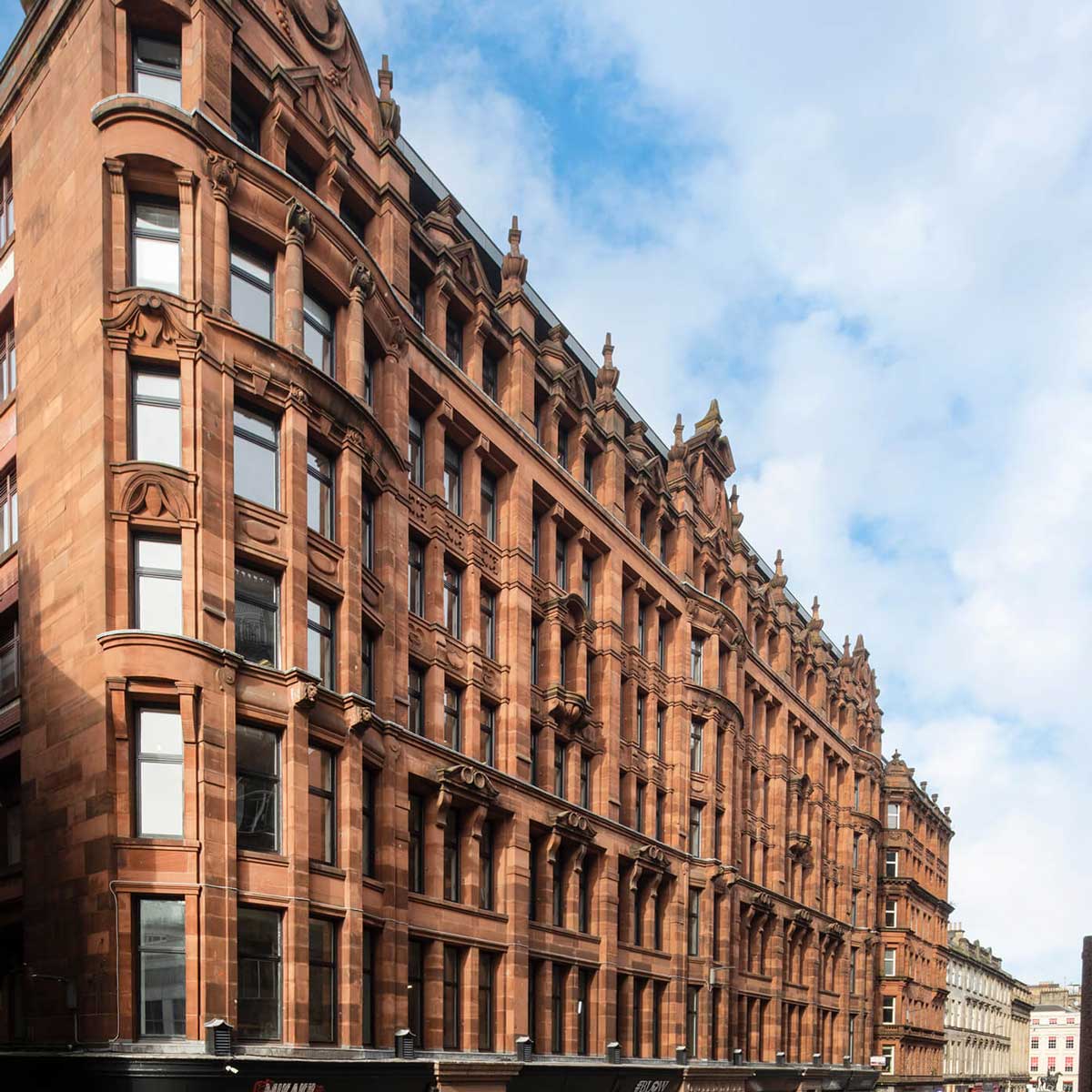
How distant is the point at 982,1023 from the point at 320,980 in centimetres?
10738

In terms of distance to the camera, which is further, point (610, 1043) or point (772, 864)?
point (772, 864)

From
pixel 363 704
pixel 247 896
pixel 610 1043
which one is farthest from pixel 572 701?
pixel 247 896

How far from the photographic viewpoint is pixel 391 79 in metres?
35.7

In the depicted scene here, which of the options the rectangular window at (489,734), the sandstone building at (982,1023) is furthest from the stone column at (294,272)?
the sandstone building at (982,1023)

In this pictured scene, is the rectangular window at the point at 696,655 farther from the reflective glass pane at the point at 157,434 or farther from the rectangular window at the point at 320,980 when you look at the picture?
the reflective glass pane at the point at 157,434

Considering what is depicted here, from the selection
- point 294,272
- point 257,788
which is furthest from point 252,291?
point 257,788

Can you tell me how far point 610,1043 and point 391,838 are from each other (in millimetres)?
15700

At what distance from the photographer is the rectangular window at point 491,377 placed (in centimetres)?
4050

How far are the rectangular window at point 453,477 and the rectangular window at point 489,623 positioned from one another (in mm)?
2796

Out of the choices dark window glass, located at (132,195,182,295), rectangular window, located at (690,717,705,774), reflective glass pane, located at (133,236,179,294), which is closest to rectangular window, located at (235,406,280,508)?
reflective glass pane, located at (133,236,179,294)

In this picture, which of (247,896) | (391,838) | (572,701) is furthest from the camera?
(572,701)

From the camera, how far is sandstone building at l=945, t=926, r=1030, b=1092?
4218 inches

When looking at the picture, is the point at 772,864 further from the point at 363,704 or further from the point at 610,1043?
the point at 363,704

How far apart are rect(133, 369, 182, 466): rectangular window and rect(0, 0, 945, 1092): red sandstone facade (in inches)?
2.6
